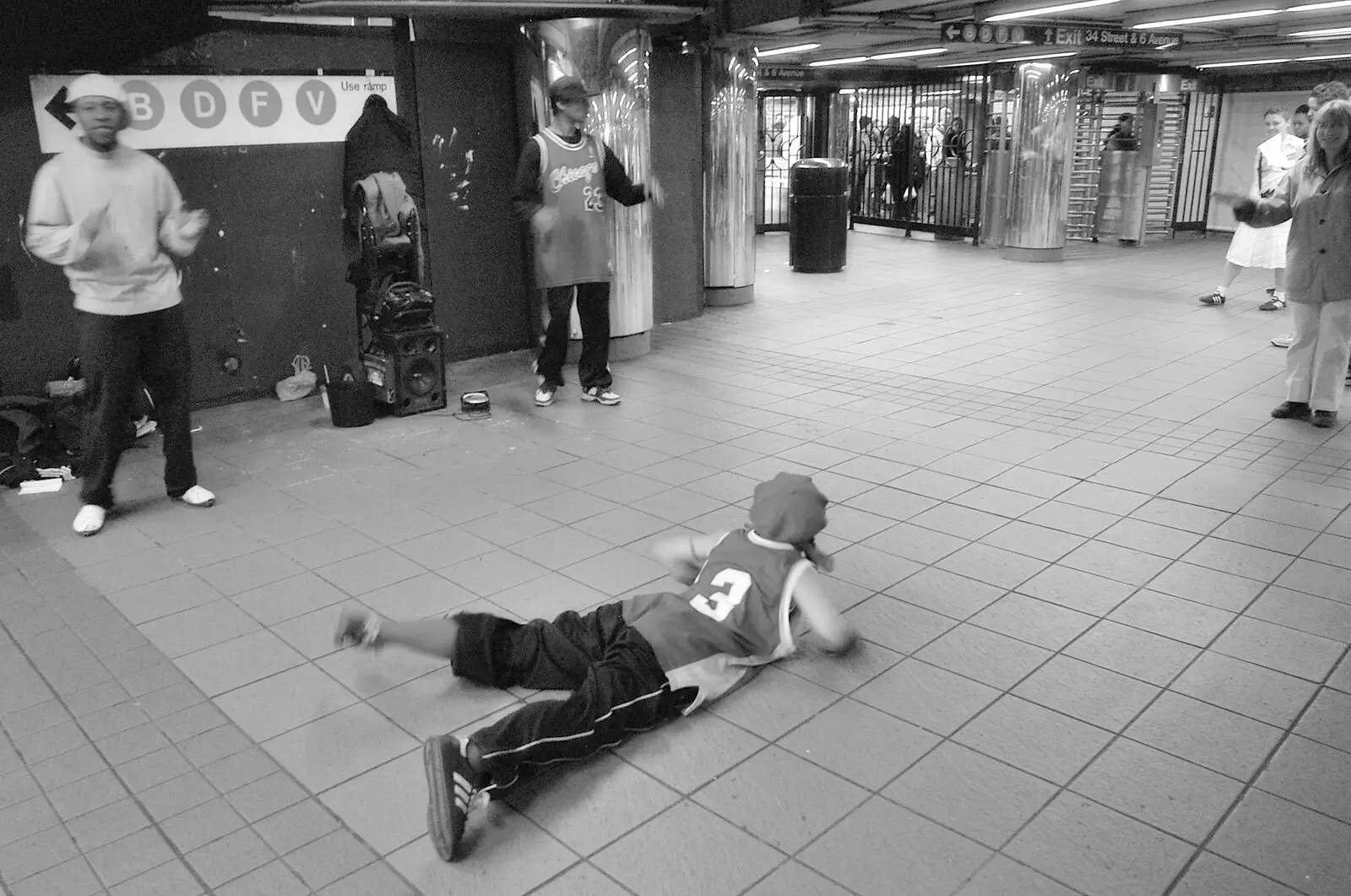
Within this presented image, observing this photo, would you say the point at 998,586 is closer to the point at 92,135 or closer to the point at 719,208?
the point at 92,135

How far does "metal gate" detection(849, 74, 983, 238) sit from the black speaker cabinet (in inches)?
423

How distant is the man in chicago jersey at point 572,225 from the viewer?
22.1 ft

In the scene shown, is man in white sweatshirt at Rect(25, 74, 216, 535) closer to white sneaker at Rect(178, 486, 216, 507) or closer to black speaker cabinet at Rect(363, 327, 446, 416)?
white sneaker at Rect(178, 486, 216, 507)

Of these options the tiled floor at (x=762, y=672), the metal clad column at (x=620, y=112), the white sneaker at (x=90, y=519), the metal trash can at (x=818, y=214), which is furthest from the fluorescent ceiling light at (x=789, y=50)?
the white sneaker at (x=90, y=519)

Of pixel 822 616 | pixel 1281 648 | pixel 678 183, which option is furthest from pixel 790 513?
pixel 678 183

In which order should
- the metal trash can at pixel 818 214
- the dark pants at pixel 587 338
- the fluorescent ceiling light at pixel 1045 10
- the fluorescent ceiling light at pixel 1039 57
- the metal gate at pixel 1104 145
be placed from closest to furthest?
the dark pants at pixel 587 338, the fluorescent ceiling light at pixel 1045 10, the fluorescent ceiling light at pixel 1039 57, the metal trash can at pixel 818 214, the metal gate at pixel 1104 145

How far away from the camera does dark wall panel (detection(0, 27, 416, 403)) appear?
6191 millimetres

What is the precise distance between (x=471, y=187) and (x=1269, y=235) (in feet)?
25.5

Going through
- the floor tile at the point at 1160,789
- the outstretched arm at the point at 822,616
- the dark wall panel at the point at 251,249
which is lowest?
the floor tile at the point at 1160,789

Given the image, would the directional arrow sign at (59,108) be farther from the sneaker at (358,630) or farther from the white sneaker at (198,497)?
the sneaker at (358,630)

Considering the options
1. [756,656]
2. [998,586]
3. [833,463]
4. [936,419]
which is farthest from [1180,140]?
[756,656]

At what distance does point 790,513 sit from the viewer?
326cm

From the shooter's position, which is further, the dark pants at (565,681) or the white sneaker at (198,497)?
the white sneaker at (198,497)

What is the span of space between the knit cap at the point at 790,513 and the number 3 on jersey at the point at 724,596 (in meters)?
0.16
